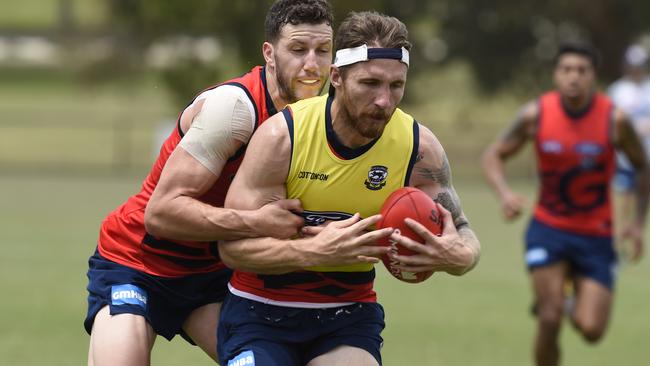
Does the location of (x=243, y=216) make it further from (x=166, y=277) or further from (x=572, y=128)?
(x=572, y=128)

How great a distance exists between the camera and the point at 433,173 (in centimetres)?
571

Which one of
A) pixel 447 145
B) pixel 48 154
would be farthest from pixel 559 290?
pixel 48 154

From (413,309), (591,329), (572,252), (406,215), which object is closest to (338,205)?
(406,215)

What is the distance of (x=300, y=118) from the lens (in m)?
5.48

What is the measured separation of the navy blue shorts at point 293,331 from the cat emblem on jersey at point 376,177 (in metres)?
0.57

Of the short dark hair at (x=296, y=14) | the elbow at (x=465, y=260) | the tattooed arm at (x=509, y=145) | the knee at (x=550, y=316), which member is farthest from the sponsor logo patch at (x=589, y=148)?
the elbow at (x=465, y=260)

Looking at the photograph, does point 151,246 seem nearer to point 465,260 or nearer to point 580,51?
point 465,260

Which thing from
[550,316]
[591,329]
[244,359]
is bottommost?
[591,329]

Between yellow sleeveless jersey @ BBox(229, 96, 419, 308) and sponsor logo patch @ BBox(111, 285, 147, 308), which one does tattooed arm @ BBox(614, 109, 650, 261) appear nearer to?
yellow sleeveless jersey @ BBox(229, 96, 419, 308)

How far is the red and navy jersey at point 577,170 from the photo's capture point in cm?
1009

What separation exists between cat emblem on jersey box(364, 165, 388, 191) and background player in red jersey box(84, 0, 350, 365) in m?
0.34

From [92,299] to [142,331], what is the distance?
1.13 ft

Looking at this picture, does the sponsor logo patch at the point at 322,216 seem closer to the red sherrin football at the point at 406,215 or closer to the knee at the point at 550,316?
the red sherrin football at the point at 406,215

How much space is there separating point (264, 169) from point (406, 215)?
2.05 feet
